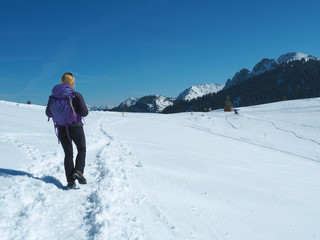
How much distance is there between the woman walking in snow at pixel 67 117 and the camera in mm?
3429

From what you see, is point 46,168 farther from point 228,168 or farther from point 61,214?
point 228,168

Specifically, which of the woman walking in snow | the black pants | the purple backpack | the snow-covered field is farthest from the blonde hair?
the snow-covered field

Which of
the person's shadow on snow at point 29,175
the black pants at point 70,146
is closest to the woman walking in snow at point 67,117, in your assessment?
the black pants at point 70,146

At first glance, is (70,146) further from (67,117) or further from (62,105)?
(62,105)

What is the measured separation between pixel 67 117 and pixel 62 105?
0.23 metres

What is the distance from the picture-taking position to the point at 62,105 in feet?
11.3

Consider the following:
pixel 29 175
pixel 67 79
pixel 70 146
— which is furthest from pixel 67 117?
pixel 29 175

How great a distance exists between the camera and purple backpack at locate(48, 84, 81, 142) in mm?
3395

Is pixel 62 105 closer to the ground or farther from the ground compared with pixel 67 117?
farther from the ground

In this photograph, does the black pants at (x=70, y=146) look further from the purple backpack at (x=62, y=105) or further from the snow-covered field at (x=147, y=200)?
the snow-covered field at (x=147, y=200)

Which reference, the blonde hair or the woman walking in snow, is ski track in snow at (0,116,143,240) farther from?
the blonde hair

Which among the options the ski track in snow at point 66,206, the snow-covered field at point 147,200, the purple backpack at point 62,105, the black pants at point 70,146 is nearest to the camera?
the ski track in snow at point 66,206

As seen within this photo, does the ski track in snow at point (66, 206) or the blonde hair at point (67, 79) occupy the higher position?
the blonde hair at point (67, 79)

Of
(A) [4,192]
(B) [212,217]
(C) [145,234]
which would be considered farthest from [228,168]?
(A) [4,192]
